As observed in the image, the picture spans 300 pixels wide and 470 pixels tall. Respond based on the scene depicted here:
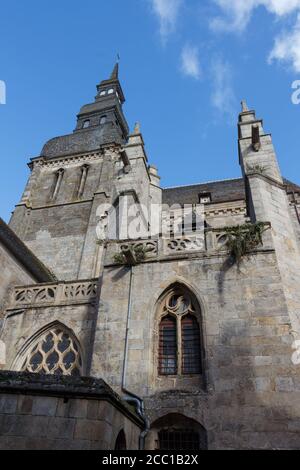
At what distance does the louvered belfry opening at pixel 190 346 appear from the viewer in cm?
684

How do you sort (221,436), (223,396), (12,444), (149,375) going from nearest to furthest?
(12,444) < (221,436) < (223,396) < (149,375)

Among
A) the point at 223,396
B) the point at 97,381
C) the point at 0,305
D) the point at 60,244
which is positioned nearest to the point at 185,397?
the point at 223,396

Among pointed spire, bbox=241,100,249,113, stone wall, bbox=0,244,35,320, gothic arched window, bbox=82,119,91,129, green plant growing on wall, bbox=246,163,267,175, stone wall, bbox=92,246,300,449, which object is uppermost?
gothic arched window, bbox=82,119,91,129

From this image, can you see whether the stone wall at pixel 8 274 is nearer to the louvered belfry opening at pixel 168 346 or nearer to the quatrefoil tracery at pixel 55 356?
the quatrefoil tracery at pixel 55 356

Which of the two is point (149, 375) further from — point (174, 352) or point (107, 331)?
point (107, 331)

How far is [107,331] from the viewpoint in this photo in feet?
24.2

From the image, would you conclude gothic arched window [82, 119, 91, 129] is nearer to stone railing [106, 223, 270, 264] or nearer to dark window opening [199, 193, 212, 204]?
dark window opening [199, 193, 212, 204]

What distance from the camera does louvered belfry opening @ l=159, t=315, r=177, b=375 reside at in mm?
6938

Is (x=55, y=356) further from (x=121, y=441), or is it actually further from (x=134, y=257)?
(x=121, y=441)

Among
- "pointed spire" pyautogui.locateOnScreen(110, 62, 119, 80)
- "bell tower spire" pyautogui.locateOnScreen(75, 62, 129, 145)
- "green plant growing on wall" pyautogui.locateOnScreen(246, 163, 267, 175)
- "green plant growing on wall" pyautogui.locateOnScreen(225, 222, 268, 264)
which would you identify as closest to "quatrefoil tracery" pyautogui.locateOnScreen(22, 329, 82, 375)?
"green plant growing on wall" pyautogui.locateOnScreen(225, 222, 268, 264)

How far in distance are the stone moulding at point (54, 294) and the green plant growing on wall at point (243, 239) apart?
3786 mm

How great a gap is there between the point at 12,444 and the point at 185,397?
323cm

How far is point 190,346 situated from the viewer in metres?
7.12

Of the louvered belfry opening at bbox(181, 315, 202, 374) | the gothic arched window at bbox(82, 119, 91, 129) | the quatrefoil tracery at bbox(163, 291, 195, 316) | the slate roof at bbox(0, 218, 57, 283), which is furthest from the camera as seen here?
the gothic arched window at bbox(82, 119, 91, 129)
